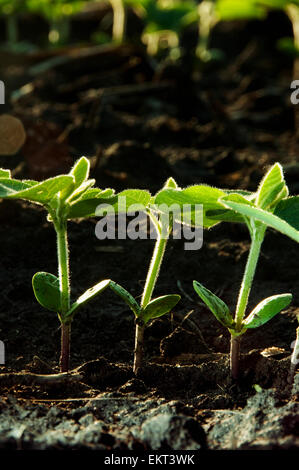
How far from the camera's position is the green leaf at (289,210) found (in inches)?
53.6

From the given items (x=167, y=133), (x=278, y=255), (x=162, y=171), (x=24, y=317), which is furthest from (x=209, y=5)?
(x=24, y=317)

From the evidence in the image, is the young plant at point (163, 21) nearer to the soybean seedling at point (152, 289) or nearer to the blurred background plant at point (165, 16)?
the blurred background plant at point (165, 16)

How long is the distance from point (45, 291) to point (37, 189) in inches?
11.5

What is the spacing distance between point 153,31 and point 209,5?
96 cm

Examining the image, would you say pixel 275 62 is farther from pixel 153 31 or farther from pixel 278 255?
pixel 278 255

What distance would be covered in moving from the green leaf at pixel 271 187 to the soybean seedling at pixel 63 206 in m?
0.27

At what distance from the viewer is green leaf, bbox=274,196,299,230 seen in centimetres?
136

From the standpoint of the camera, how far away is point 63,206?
1410 millimetres
